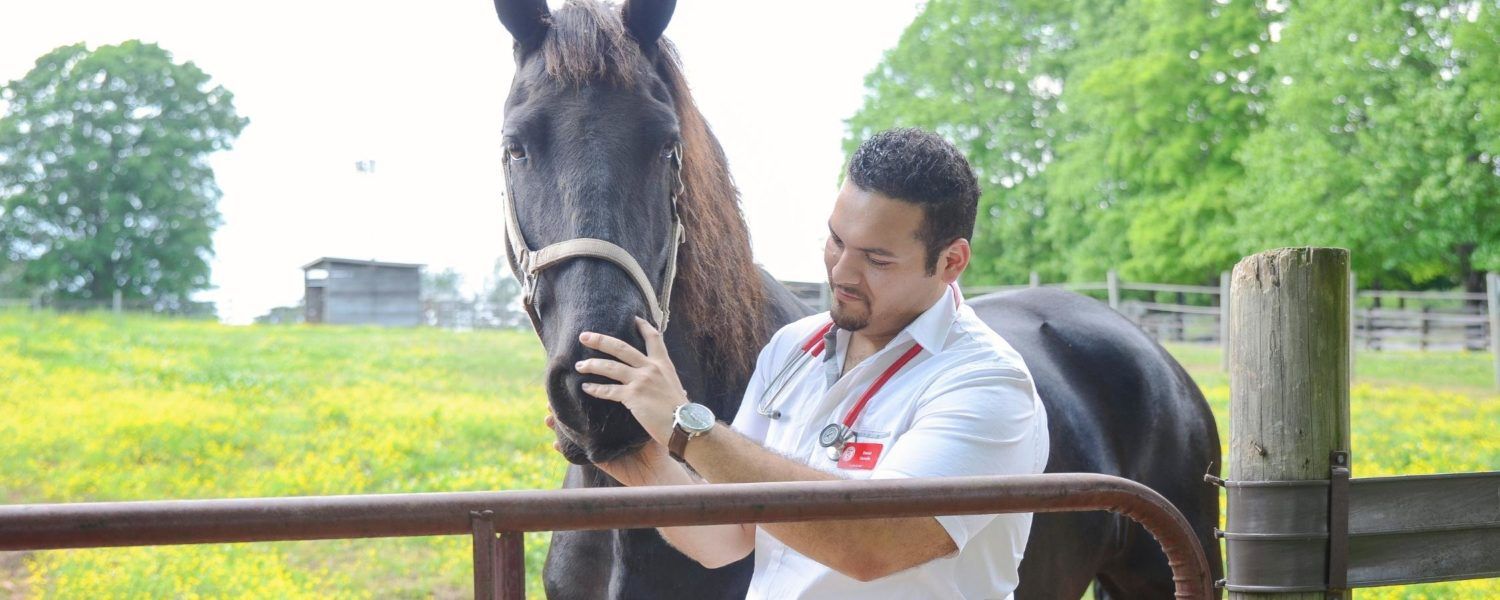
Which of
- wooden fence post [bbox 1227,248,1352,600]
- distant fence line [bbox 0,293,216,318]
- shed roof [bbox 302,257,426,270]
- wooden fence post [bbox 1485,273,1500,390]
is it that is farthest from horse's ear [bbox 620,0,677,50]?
distant fence line [bbox 0,293,216,318]

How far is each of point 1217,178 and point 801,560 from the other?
26.0 metres

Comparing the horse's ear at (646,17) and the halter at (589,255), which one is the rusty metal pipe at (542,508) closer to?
the halter at (589,255)

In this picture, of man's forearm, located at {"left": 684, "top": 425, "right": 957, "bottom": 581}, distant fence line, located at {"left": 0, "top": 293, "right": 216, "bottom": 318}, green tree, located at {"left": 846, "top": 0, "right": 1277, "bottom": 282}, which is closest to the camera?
man's forearm, located at {"left": 684, "top": 425, "right": 957, "bottom": 581}

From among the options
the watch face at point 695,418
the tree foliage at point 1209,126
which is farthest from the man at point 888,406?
the tree foliage at point 1209,126

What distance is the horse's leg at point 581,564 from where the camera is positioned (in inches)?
105

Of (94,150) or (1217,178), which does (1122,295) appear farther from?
(94,150)

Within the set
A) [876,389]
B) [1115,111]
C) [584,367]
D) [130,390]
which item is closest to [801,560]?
[876,389]

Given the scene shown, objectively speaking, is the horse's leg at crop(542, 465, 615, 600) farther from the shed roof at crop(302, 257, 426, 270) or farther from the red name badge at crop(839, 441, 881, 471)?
the shed roof at crop(302, 257, 426, 270)

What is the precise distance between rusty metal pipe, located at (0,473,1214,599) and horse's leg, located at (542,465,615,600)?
3.90 ft

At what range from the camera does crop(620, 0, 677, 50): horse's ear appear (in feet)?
8.46

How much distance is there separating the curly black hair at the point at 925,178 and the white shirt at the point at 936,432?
14 centimetres

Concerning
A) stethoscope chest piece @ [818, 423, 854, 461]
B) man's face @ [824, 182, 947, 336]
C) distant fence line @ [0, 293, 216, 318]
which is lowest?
stethoscope chest piece @ [818, 423, 854, 461]

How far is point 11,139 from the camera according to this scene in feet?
113

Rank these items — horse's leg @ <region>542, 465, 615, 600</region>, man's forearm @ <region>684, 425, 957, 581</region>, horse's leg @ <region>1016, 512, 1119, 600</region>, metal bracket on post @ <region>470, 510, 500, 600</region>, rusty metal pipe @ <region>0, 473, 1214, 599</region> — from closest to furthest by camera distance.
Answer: rusty metal pipe @ <region>0, 473, 1214, 599</region> < metal bracket on post @ <region>470, 510, 500, 600</region> < man's forearm @ <region>684, 425, 957, 581</region> < horse's leg @ <region>542, 465, 615, 600</region> < horse's leg @ <region>1016, 512, 1119, 600</region>
